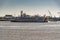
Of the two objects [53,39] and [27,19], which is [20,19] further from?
[53,39]

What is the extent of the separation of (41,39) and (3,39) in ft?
11.3

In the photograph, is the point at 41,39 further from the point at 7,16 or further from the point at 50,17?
the point at 7,16

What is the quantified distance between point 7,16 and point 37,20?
66654 millimetres

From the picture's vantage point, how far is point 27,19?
5113 inches

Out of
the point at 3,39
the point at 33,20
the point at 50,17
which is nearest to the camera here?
the point at 3,39

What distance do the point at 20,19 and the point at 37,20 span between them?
343 inches

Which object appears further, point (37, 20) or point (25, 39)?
point (37, 20)

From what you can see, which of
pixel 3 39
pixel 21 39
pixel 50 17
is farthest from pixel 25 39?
pixel 50 17

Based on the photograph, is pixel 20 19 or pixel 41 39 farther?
pixel 20 19

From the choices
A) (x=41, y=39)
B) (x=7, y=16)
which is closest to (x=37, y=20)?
(x=7, y=16)

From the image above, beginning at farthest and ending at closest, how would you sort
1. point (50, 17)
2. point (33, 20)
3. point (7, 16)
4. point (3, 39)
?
1. point (7, 16)
2. point (50, 17)
3. point (33, 20)
4. point (3, 39)

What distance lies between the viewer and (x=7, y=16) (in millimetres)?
192875

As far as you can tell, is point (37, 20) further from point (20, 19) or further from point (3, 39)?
point (3, 39)

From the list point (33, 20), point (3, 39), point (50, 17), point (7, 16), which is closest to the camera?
point (3, 39)
